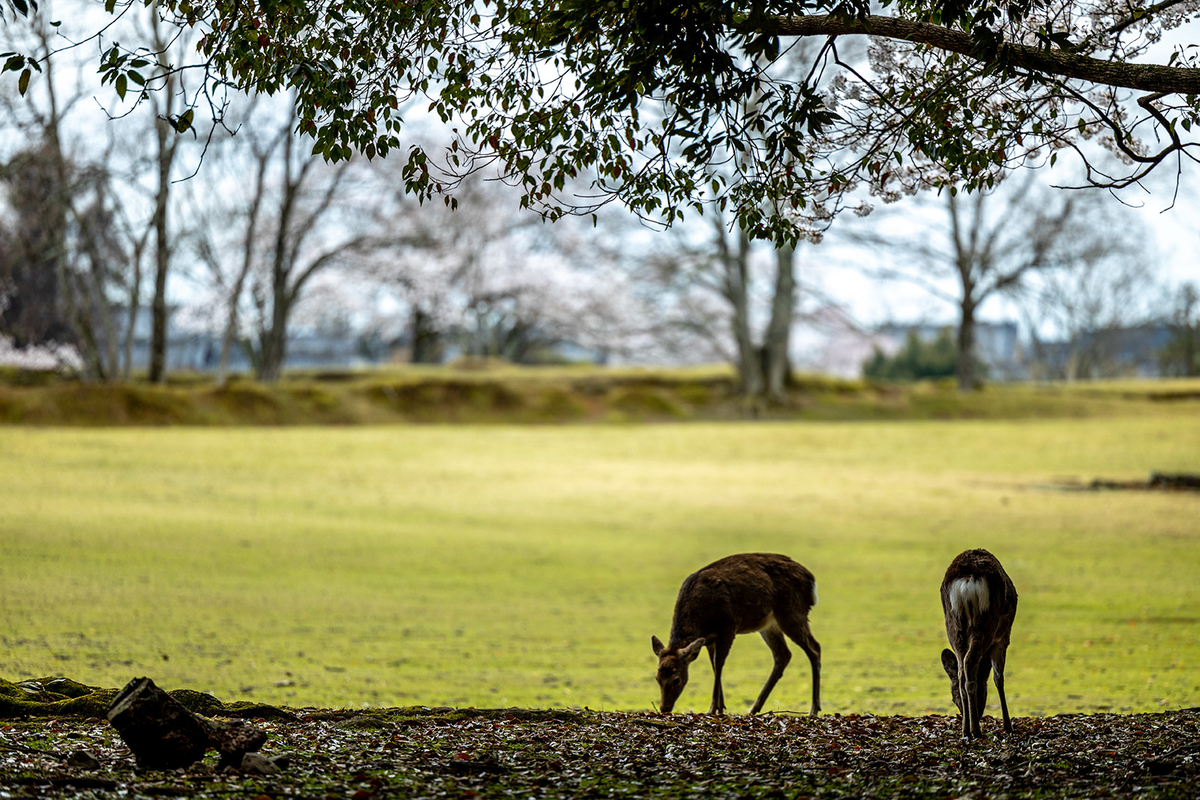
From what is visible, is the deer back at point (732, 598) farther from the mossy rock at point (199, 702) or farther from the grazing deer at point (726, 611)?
the mossy rock at point (199, 702)

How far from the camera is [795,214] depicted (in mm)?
6891

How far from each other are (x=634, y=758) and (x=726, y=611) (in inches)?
56.7

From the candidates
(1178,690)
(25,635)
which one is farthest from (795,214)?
(25,635)

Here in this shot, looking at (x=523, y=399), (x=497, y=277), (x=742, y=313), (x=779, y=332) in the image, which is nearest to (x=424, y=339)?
(x=497, y=277)

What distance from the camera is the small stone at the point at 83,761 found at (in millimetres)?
4812

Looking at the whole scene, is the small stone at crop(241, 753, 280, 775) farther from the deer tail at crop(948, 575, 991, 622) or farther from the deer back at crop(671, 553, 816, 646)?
Result: the deer tail at crop(948, 575, 991, 622)

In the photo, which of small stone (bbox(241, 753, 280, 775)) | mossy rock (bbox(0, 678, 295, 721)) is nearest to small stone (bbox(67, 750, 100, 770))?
small stone (bbox(241, 753, 280, 775))

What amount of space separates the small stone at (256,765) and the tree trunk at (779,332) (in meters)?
35.3

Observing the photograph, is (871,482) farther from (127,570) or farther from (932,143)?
(932,143)

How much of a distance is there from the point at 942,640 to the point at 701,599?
6.26 meters

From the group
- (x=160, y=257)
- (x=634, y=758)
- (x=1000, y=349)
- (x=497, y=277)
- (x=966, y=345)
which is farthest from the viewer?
(x=1000, y=349)

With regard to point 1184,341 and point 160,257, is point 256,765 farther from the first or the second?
point 1184,341

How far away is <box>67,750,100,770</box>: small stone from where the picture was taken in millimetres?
4812

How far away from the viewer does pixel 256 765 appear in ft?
15.8
